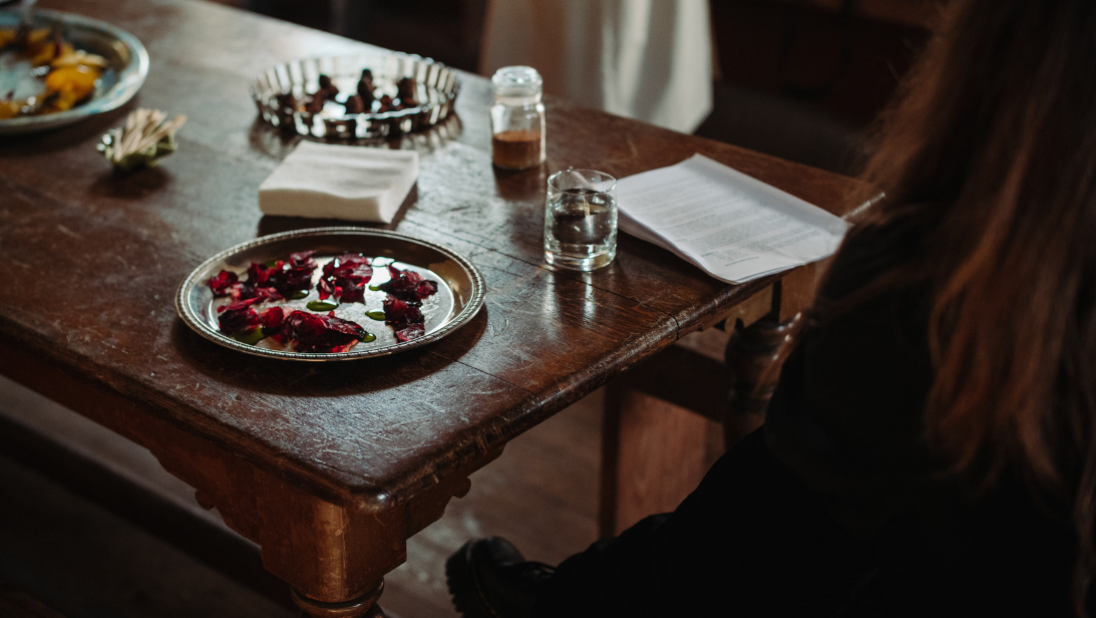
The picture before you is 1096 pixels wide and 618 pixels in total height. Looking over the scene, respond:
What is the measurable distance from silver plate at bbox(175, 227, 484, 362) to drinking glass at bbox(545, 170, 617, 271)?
101mm

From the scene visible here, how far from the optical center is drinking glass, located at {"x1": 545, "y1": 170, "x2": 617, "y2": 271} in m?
1.04

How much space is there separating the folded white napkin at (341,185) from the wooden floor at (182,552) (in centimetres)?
66

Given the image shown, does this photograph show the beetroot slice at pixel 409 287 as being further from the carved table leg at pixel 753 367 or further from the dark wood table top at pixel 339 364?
the carved table leg at pixel 753 367

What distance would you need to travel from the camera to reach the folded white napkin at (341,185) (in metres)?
1.16

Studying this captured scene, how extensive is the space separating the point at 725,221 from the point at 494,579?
52 cm

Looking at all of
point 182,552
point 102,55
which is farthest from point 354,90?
point 182,552

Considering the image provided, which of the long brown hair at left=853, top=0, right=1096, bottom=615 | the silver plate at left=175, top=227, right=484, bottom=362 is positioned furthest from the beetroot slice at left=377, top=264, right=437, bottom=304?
the long brown hair at left=853, top=0, right=1096, bottom=615

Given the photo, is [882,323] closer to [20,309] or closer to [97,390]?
[97,390]

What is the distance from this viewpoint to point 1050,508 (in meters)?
0.62

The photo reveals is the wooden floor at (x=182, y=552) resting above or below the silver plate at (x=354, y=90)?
below

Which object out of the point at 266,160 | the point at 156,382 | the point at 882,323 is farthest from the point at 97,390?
the point at 882,323

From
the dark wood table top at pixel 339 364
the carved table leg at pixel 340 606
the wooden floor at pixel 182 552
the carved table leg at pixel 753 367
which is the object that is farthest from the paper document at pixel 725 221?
the wooden floor at pixel 182 552

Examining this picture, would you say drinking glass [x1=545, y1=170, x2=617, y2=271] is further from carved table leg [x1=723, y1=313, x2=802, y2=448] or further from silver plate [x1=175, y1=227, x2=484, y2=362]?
carved table leg [x1=723, y1=313, x2=802, y2=448]

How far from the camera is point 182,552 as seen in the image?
1802 mm
